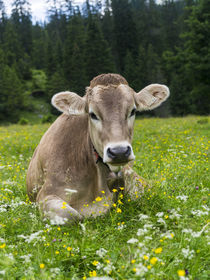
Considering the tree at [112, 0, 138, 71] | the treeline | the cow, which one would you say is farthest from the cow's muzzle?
the tree at [112, 0, 138, 71]

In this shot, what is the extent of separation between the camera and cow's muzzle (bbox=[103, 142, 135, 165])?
11.6 feet

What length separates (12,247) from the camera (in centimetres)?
309

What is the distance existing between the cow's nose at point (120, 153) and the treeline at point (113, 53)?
22.5 m

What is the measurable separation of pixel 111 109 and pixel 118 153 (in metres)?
0.73

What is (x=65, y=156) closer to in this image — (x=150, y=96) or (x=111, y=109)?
(x=111, y=109)

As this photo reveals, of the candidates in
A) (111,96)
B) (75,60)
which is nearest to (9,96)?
(75,60)

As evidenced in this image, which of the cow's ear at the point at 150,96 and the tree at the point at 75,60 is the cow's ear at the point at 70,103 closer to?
the cow's ear at the point at 150,96

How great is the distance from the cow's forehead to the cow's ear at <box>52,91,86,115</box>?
40 centimetres

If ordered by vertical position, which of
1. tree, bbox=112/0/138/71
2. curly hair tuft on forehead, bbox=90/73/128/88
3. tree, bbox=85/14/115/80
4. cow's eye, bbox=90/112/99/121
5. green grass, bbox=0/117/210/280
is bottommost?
green grass, bbox=0/117/210/280

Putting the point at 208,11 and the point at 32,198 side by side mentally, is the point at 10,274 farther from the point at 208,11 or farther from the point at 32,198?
the point at 208,11

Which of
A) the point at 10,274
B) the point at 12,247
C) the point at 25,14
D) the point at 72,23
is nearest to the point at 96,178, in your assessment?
the point at 12,247

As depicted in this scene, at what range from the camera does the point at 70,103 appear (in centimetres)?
474

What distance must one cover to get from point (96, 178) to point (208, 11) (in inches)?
970

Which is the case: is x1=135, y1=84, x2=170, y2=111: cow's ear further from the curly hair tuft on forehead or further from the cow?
the curly hair tuft on forehead
